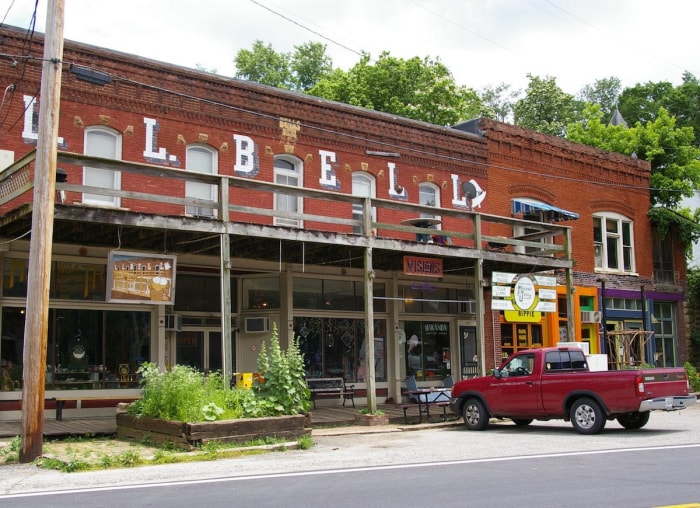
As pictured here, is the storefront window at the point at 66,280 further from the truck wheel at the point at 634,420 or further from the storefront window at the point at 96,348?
the truck wheel at the point at 634,420

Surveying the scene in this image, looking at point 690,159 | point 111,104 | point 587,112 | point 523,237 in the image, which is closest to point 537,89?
point 587,112

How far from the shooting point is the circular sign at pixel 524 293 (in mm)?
19562

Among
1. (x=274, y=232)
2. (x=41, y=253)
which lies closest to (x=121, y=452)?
(x=41, y=253)

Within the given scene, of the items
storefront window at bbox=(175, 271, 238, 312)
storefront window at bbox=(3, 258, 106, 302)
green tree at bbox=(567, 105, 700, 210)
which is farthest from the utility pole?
green tree at bbox=(567, 105, 700, 210)

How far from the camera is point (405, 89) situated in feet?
132

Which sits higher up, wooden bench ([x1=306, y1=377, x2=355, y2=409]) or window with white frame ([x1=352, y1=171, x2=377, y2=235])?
window with white frame ([x1=352, y1=171, x2=377, y2=235])

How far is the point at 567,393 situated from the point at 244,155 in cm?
968

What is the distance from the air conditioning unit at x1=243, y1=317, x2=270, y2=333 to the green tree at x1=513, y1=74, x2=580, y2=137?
3397 centimetres

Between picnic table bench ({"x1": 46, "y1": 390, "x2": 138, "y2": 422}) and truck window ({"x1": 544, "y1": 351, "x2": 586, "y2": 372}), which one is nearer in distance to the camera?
truck window ({"x1": 544, "y1": 351, "x2": 586, "y2": 372})

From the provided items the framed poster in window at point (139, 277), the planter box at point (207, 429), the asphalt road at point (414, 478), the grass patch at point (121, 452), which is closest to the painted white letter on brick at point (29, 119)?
the framed poster in window at point (139, 277)

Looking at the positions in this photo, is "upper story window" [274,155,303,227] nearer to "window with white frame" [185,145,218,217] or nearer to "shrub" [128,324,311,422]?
"window with white frame" [185,145,218,217]

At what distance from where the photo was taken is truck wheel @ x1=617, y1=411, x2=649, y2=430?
15.2m

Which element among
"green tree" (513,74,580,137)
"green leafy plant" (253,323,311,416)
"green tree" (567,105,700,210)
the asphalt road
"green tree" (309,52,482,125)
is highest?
"green tree" (513,74,580,137)

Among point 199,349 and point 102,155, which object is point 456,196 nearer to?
point 199,349
